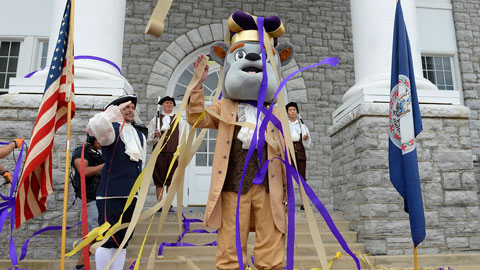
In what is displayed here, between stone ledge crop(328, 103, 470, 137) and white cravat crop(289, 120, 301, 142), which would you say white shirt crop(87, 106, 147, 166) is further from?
stone ledge crop(328, 103, 470, 137)

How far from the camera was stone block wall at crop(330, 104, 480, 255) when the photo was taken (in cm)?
454

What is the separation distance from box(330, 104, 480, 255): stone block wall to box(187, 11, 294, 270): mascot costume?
2512 millimetres

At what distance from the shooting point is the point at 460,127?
4.99 metres

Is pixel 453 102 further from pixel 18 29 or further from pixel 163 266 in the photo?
pixel 18 29

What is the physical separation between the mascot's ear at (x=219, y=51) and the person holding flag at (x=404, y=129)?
1517mm

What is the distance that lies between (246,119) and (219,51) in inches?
23.5

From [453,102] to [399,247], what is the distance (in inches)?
82.8

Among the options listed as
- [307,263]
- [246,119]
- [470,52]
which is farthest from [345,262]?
[470,52]

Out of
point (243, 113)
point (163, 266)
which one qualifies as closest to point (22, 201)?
point (163, 266)

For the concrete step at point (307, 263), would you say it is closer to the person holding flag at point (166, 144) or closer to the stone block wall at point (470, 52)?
the person holding flag at point (166, 144)

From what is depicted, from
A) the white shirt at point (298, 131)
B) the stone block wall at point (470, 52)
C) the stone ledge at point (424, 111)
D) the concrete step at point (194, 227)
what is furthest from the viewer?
the stone block wall at point (470, 52)

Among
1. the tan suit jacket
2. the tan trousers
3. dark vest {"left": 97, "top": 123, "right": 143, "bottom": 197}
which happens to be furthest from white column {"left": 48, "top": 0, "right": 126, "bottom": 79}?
the tan trousers

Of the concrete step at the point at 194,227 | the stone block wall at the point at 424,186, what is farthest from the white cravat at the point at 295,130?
the concrete step at the point at 194,227

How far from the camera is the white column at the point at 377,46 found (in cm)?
503
